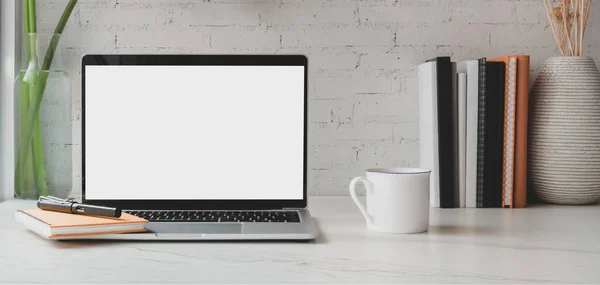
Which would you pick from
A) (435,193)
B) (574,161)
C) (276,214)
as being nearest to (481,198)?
(435,193)

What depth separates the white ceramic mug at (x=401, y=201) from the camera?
1055mm

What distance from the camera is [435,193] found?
4.54 ft

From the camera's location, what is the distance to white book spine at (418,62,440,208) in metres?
1.38

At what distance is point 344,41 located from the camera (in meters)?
1.54

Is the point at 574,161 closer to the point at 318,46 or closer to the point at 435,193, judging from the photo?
the point at 435,193

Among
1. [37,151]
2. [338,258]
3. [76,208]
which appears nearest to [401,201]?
[338,258]

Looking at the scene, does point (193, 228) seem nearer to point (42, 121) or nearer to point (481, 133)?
point (42, 121)

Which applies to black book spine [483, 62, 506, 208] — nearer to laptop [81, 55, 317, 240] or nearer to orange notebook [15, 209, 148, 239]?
laptop [81, 55, 317, 240]

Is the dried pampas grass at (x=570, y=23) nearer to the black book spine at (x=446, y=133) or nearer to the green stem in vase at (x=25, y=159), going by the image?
the black book spine at (x=446, y=133)

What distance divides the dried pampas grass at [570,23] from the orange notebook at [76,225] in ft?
A: 3.33

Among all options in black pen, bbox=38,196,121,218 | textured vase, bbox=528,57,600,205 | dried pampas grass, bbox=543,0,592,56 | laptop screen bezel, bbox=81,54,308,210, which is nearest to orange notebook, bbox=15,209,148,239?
black pen, bbox=38,196,121,218

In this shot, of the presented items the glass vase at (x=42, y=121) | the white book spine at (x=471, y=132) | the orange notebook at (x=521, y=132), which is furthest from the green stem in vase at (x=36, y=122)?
the orange notebook at (x=521, y=132)

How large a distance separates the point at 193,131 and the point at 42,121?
16.3 inches

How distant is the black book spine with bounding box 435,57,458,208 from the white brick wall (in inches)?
6.9
